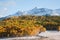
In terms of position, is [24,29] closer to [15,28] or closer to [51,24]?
[15,28]

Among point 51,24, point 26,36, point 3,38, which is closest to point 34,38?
point 26,36

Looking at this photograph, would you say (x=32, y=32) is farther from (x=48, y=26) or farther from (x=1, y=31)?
(x=48, y=26)

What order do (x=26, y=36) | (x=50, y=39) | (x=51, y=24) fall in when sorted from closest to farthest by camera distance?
(x=50, y=39) → (x=26, y=36) → (x=51, y=24)

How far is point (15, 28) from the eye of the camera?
17031 millimetres

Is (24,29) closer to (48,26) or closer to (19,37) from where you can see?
(19,37)

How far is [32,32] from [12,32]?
171 cm

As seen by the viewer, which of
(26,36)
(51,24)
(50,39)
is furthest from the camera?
(51,24)

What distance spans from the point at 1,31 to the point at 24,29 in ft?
5.75

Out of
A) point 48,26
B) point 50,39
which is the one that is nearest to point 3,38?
point 50,39

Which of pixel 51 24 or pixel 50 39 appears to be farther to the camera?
pixel 51 24

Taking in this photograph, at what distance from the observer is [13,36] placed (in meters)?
16.9

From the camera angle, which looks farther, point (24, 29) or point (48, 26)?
point (48, 26)

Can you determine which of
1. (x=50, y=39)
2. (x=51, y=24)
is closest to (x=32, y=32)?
(x=50, y=39)

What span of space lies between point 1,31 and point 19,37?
1532 mm
